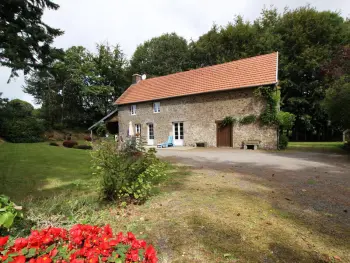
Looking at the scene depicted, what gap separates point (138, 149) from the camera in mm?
4719

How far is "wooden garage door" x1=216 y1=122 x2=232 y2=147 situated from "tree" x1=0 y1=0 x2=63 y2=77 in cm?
1213

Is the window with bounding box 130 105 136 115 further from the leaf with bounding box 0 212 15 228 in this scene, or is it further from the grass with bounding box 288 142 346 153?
the leaf with bounding box 0 212 15 228

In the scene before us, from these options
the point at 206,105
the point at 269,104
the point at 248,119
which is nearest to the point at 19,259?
the point at 269,104

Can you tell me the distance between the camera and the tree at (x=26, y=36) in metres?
9.44

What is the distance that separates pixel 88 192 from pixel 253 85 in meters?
13.5

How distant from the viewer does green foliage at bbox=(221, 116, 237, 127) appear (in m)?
15.7

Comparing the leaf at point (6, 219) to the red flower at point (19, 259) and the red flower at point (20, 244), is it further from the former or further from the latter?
the red flower at point (19, 259)

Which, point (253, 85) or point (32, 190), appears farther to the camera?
point (253, 85)

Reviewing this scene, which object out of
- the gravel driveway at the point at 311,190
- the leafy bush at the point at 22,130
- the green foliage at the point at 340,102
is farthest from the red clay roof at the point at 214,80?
the leafy bush at the point at 22,130

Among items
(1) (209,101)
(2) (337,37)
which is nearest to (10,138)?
(1) (209,101)

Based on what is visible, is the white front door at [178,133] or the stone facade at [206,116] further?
the white front door at [178,133]

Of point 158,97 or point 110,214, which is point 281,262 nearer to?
point 110,214

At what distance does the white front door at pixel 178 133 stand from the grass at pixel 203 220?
13.2m

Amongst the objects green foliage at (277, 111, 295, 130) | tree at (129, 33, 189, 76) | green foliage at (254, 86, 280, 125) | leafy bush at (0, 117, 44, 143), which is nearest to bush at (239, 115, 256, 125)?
green foliage at (254, 86, 280, 125)
